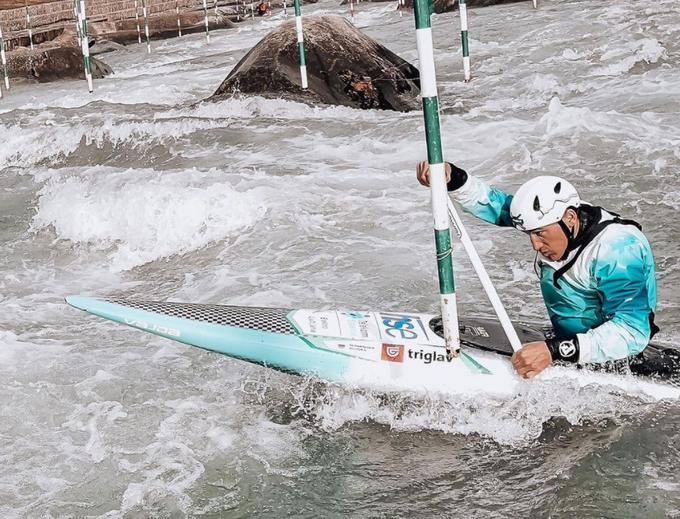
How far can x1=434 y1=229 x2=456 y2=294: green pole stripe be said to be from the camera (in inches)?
117

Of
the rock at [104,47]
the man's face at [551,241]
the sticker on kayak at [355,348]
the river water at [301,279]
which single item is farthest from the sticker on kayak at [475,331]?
the rock at [104,47]

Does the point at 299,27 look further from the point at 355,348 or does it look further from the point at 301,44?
the point at 355,348

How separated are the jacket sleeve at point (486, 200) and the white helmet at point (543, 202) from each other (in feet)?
1.24

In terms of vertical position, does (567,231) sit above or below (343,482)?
above

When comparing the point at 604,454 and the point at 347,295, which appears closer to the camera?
the point at 604,454

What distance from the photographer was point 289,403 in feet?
11.8

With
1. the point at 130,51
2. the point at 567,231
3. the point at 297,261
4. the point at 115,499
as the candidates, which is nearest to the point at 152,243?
the point at 297,261

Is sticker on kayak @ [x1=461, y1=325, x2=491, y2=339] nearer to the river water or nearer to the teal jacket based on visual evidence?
the river water

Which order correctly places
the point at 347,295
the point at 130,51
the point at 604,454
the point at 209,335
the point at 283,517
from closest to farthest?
the point at 283,517
the point at 604,454
the point at 209,335
the point at 347,295
the point at 130,51

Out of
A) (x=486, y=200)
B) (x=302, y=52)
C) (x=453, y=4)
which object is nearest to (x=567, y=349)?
(x=486, y=200)

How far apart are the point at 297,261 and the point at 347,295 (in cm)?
70

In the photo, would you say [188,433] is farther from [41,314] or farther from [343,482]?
[41,314]

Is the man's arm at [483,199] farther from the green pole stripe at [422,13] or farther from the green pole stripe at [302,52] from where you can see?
the green pole stripe at [302,52]

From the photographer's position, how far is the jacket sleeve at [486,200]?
10.8 ft
